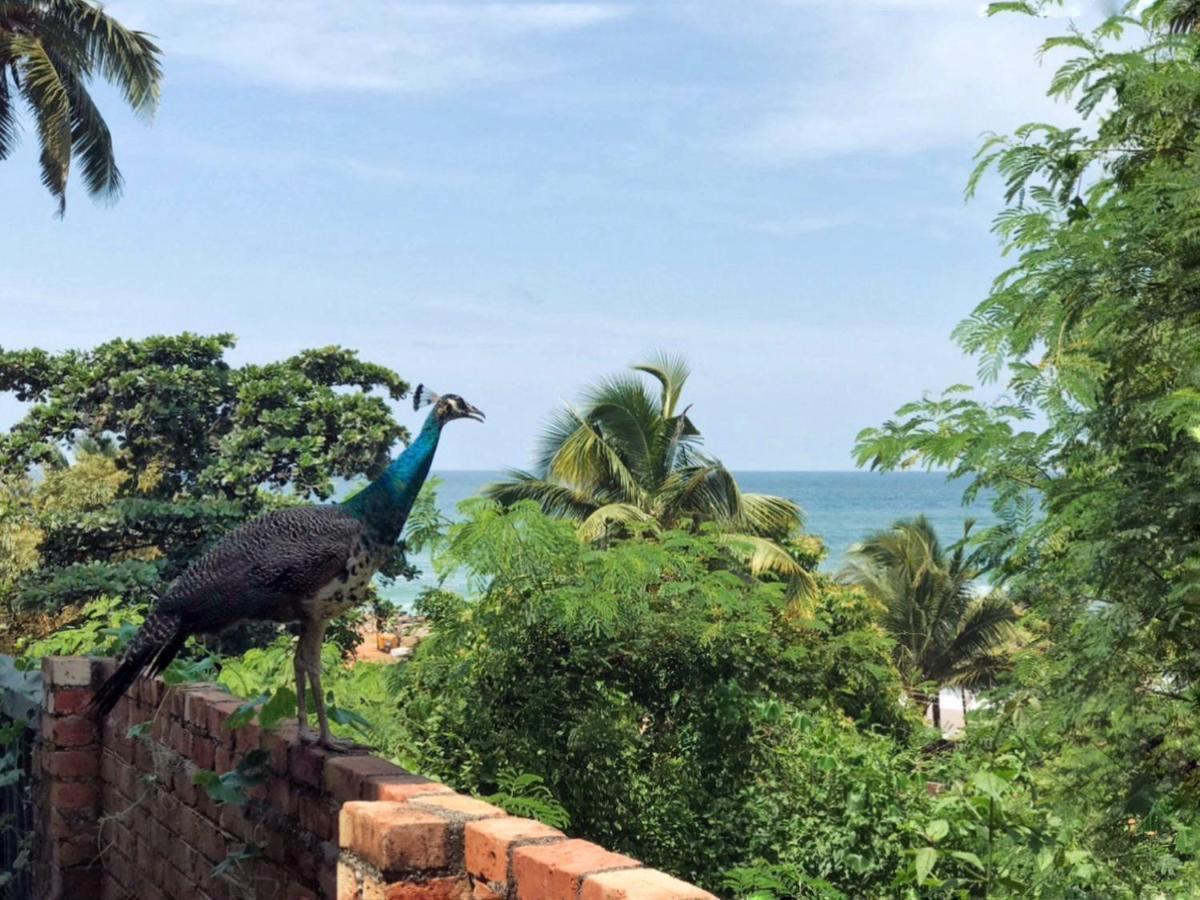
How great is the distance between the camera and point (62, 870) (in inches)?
245

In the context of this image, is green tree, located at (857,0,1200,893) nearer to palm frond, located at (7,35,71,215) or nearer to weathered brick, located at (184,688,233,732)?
weathered brick, located at (184,688,233,732)

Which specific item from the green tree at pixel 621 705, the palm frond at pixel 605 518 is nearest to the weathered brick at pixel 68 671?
the green tree at pixel 621 705

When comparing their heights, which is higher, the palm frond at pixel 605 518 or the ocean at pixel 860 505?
the ocean at pixel 860 505

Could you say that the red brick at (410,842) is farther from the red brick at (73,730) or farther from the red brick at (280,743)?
the red brick at (73,730)

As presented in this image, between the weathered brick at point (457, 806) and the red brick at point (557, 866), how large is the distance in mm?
405

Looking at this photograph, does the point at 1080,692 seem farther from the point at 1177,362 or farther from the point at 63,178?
the point at 63,178

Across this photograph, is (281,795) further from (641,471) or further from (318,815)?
(641,471)

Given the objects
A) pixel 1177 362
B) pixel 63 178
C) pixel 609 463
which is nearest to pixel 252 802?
pixel 1177 362

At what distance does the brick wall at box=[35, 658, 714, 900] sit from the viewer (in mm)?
3084

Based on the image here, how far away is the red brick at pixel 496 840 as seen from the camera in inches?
122

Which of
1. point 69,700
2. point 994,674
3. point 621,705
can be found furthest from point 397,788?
point 994,674

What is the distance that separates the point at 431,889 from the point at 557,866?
2.14 feet

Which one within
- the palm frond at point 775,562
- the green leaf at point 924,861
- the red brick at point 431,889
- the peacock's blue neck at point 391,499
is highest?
the peacock's blue neck at point 391,499

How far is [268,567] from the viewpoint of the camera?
14.6ft
